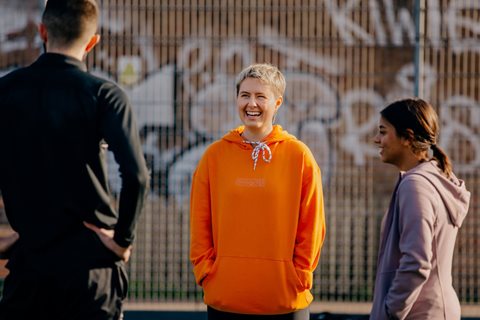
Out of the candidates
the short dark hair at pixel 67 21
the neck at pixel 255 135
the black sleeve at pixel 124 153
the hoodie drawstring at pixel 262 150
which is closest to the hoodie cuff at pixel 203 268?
the hoodie drawstring at pixel 262 150

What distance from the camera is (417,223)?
162 inches

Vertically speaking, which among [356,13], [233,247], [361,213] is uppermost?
[356,13]

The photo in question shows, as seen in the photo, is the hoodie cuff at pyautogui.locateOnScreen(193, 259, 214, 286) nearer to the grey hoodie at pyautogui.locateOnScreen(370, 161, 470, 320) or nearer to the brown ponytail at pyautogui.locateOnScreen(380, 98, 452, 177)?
the grey hoodie at pyautogui.locateOnScreen(370, 161, 470, 320)

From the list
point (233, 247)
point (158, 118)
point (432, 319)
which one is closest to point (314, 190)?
point (233, 247)

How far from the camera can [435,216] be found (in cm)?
423

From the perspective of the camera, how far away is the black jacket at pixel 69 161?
3648 millimetres

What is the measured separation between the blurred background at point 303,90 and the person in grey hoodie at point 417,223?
3.57 meters

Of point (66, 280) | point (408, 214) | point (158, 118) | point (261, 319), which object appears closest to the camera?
point (66, 280)

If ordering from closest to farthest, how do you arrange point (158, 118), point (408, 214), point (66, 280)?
1. point (66, 280)
2. point (408, 214)
3. point (158, 118)

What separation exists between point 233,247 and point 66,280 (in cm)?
102

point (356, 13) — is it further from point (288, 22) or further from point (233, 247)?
point (233, 247)

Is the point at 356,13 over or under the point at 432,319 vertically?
over

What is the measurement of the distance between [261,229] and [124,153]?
1.00 metres

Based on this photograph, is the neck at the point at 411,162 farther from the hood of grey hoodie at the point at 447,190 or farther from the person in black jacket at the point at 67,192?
the person in black jacket at the point at 67,192
